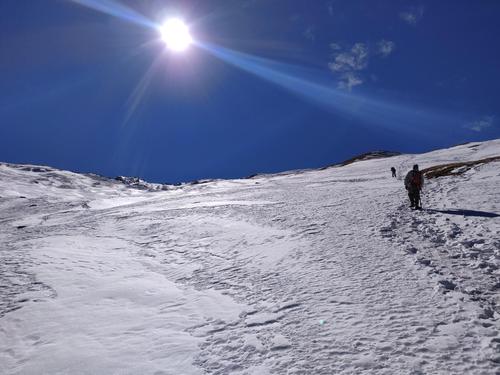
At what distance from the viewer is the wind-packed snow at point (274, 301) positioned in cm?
618

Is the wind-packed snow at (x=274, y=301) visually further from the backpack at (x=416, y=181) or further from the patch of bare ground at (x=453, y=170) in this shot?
the patch of bare ground at (x=453, y=170)

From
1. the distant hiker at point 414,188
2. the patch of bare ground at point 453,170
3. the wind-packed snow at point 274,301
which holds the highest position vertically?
the patch of bare ground at point 453,170

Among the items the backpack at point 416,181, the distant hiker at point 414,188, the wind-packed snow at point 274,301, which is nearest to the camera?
the wind-packed snow at point 274,301

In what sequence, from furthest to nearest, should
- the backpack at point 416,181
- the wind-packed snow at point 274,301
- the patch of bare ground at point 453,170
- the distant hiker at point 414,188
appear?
the patch of bare ground at point 453,170 < the backpack at point 416,181 < the distant hiker at point 414,188 < the wind-packed snow at point 274,301

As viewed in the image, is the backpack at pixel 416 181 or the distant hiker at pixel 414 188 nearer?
the distant hiker at pixel 414 188

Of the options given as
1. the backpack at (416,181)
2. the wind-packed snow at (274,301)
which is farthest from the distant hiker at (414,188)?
the wind-packed snow at (274,301)

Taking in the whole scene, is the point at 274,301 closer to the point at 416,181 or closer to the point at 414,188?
the point at 414,188

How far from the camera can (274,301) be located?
8812 millimetres

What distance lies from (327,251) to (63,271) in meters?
9.83

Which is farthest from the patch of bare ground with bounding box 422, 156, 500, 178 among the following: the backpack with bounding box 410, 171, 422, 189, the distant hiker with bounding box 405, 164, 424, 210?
the distant hiker with bounding box 405, 164, 424, 210

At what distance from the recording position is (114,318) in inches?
349

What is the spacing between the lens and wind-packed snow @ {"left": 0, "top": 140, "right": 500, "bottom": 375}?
618 centimetres

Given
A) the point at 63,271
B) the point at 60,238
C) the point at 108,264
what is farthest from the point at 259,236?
the point at 60,238

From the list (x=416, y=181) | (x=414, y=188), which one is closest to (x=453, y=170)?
(x=416, y=181)
